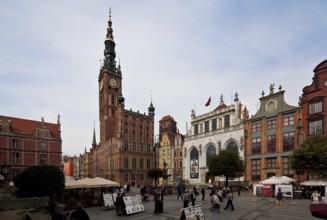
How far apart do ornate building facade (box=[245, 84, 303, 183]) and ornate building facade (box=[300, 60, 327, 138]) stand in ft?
4.36

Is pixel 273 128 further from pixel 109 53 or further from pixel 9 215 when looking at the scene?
pixel 109 53

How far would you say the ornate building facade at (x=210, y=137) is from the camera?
4756 cm

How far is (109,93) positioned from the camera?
257 ft

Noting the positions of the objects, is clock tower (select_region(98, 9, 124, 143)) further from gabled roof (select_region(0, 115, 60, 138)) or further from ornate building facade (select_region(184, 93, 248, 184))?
ornate building facade (select_region(184, 93, 248, 184))

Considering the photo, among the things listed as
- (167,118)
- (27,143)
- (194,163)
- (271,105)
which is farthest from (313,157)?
(167,118)

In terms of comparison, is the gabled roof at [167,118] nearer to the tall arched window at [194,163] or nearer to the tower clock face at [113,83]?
the tower clock face at [113,83]

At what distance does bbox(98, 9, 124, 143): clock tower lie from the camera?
76.2 metres

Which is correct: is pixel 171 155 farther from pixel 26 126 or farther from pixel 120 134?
pixel 26 126

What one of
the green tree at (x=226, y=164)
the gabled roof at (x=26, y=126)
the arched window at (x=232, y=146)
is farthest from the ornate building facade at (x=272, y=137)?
the gabled roof at (x=26, y=126)

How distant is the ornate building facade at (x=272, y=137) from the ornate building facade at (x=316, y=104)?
4.36 ft

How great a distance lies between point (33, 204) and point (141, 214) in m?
7.18

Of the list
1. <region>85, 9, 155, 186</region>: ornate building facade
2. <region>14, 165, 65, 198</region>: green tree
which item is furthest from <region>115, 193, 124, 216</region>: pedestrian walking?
<region>85, 9, 155, 186</region>: ornate building facade

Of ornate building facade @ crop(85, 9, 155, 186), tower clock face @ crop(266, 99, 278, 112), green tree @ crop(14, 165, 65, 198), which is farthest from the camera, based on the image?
ornate building facade @ crop(85, 9, 155, 186)

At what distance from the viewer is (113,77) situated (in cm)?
8050
